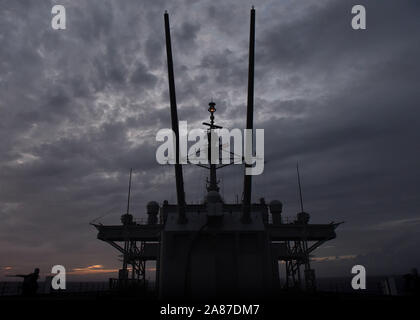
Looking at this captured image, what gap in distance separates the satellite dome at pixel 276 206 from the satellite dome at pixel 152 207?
1153 cm

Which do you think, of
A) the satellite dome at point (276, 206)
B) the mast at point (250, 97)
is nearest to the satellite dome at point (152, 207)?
the satellite dome at point (276, 206)

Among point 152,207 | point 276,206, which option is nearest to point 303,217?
point 276,206

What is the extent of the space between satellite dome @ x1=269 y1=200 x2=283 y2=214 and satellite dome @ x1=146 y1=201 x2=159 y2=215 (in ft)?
37.8

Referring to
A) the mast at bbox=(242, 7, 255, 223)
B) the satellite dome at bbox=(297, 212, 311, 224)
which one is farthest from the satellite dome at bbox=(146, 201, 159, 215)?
the mast at bbox=(242, 7, 255, 223)

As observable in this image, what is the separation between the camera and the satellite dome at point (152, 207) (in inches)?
1096

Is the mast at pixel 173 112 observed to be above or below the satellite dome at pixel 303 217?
above

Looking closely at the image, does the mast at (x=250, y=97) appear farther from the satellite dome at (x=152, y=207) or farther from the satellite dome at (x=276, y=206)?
the satellite dome at (x=152, y=207)

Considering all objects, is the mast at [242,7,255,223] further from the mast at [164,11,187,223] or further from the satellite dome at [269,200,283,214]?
the satellite dome at [269,200,283,214]

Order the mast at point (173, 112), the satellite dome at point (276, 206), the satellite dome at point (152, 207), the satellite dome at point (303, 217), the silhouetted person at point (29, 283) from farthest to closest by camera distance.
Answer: the satellite dome at point (276, 206)
the satellite dome at point (152, 207)
the satellite dome at point (303, 217)
the silhouetted person at point (29, 283)
the mast at point (173, 112)

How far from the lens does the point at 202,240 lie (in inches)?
554

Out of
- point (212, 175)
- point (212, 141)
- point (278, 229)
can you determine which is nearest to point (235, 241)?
point (212, 175)

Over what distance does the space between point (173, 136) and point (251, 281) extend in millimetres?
7834

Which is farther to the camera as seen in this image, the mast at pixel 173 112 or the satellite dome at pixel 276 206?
the satellite dome at pixel 276 206
